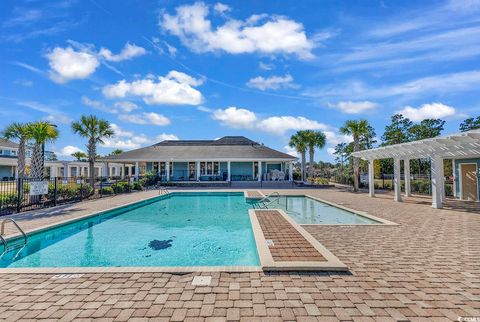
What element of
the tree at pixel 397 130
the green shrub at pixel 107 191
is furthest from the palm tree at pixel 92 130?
the tree at pixel 397 130

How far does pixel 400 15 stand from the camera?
9.75 meters

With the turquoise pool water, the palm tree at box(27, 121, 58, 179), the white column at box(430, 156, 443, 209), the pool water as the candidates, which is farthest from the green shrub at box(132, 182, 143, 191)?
the white column at box(430, 156, 443, 209)

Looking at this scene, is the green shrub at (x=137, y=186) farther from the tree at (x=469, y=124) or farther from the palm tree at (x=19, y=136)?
the tree at (x=469, y=124)

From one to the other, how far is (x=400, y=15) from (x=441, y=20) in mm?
1493

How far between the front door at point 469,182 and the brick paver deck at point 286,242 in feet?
43.7

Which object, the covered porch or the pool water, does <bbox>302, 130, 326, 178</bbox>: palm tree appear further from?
the pool water

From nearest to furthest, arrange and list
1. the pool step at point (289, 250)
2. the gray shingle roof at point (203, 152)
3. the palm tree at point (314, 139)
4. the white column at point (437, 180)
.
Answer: the pool step at point (289, 250), the white column at point (437, 180), the gray shingle roof at point (203, 152), the palm tree at point (314, 139)

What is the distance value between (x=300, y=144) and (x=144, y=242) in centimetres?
2491

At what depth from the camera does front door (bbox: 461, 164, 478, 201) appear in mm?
14539

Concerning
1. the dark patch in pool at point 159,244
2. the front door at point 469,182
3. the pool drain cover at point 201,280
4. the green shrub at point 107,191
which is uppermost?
the front door at point 469,182

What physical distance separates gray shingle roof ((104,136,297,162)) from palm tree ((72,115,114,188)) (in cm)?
956

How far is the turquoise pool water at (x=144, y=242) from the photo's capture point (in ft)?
20.4

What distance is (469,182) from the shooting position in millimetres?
14945

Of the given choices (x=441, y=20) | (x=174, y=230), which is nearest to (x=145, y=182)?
(x=174, y=230)
